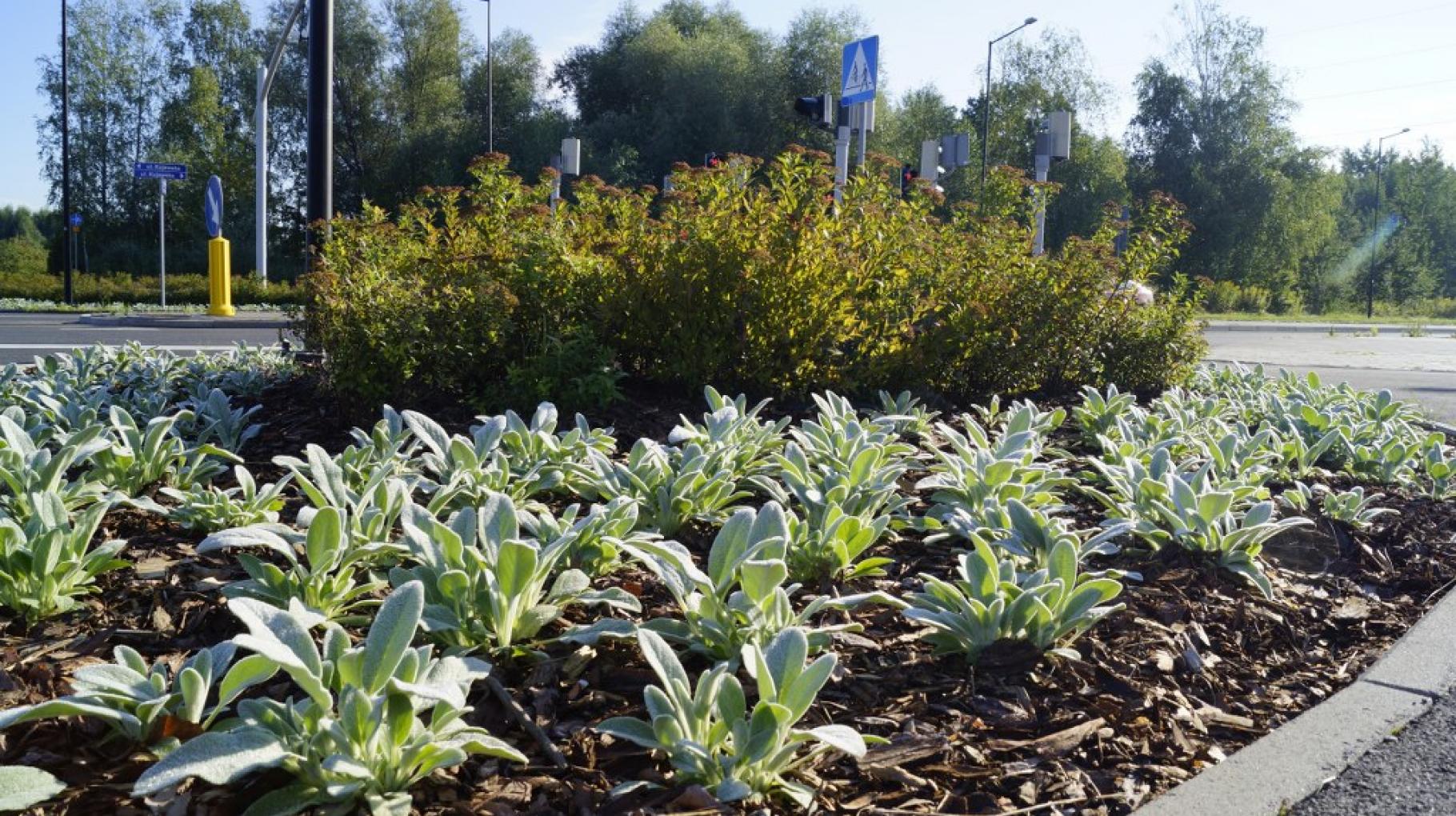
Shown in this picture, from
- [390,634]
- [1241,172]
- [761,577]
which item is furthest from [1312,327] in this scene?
[390,634]

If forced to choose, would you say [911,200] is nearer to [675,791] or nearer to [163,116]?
[675,791]

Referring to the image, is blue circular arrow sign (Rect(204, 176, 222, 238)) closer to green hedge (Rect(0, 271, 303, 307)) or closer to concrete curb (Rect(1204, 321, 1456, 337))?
green hedge (Rect(0, 271, 303, 307))

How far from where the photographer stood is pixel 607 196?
7242 millimetres

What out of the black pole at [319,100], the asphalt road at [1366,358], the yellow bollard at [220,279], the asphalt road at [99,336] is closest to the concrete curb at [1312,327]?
the asphalt road at [1366,358]

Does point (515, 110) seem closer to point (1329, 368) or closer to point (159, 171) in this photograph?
point (159, 171)

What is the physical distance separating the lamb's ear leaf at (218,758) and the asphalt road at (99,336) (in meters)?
11.7

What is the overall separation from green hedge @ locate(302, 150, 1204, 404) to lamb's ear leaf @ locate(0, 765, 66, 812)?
362cm

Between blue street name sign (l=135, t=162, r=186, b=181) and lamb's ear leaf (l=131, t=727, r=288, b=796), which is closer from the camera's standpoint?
lamb's ear leaf (l=131, t=727, r=288, b=796)

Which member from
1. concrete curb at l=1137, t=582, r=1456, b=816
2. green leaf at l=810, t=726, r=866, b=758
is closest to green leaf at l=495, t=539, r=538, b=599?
green leaf at l=810, t=726, r=866, b=758

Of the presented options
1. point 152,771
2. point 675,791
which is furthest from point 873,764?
point 152,771

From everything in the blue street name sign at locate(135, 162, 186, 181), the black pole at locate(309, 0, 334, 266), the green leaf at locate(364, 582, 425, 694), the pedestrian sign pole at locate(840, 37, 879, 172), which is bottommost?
the green leaf at locate(364, 582, 425, 694)

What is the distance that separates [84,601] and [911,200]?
5221mm

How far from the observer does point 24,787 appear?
1.89 m

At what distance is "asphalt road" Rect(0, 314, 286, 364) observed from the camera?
13438 millimetres
